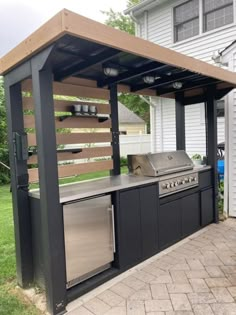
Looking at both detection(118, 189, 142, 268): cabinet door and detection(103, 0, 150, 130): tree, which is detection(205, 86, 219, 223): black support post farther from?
detection(103, 0, 150, 130): tree

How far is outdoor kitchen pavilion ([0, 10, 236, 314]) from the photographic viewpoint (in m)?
1.98

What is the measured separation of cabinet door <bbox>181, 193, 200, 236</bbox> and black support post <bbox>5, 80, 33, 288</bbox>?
2089mm

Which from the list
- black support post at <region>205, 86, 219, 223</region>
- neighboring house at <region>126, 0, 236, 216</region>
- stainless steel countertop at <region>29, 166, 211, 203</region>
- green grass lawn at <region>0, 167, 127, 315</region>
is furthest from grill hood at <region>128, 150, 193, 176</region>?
neighboring house at <region>126, 0, 236, 216</region>

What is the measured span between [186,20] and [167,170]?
5.62 m

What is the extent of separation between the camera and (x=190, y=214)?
3832mm

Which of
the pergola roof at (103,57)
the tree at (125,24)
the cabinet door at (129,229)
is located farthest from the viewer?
the tree at (125,24)

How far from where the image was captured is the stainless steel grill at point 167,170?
337 cm

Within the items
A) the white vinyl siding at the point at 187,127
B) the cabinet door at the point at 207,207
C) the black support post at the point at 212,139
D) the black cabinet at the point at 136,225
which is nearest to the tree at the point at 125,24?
the white vinyl siding at the point at 187,127

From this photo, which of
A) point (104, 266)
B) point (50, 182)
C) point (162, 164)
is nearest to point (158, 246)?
point (104, 266)

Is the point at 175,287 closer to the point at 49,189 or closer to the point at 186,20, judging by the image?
the point at 49,189

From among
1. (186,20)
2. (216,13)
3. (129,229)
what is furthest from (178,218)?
(186,20)

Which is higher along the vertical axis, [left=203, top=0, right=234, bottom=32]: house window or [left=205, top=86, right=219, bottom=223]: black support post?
[left=203, top=0, right=234, bottom=32]: house window

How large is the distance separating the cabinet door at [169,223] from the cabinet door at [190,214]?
133 mm

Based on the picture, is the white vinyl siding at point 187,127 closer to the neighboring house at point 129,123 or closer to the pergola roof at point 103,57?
the pergola roof at point 103,57
